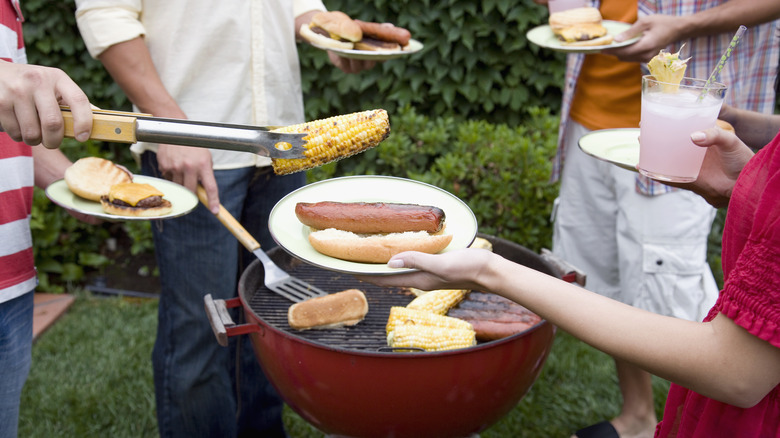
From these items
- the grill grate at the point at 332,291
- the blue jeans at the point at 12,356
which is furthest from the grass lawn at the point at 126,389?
the blue jeans at the point at 12,356

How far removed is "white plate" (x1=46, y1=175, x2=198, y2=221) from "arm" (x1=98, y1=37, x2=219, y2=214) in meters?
0.06

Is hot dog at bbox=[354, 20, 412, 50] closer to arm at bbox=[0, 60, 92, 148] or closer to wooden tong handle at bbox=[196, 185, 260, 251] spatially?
wooden tong handle at bbox=[196, 185, 260, 251]

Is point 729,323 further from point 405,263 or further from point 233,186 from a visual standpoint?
point 233,186

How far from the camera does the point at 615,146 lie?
2404mm

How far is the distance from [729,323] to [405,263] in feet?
2.31

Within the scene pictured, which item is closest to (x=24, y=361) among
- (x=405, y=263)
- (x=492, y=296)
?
(x=405, y=263)

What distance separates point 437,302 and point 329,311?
423mm

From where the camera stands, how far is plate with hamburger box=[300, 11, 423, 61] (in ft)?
9.50

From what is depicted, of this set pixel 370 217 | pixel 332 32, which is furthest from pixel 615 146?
pixel 332 32

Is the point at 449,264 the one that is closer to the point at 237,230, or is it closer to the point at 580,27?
the point at 237,230

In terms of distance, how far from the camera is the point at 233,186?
2.77m

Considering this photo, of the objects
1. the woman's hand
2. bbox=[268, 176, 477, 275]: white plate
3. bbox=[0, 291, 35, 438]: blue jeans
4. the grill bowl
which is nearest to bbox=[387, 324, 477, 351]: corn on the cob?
the grill bowl

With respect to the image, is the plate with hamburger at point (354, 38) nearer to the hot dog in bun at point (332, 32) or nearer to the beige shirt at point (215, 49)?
the hot dog in bun at point (332, 32)

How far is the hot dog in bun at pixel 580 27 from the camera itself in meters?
2.91
